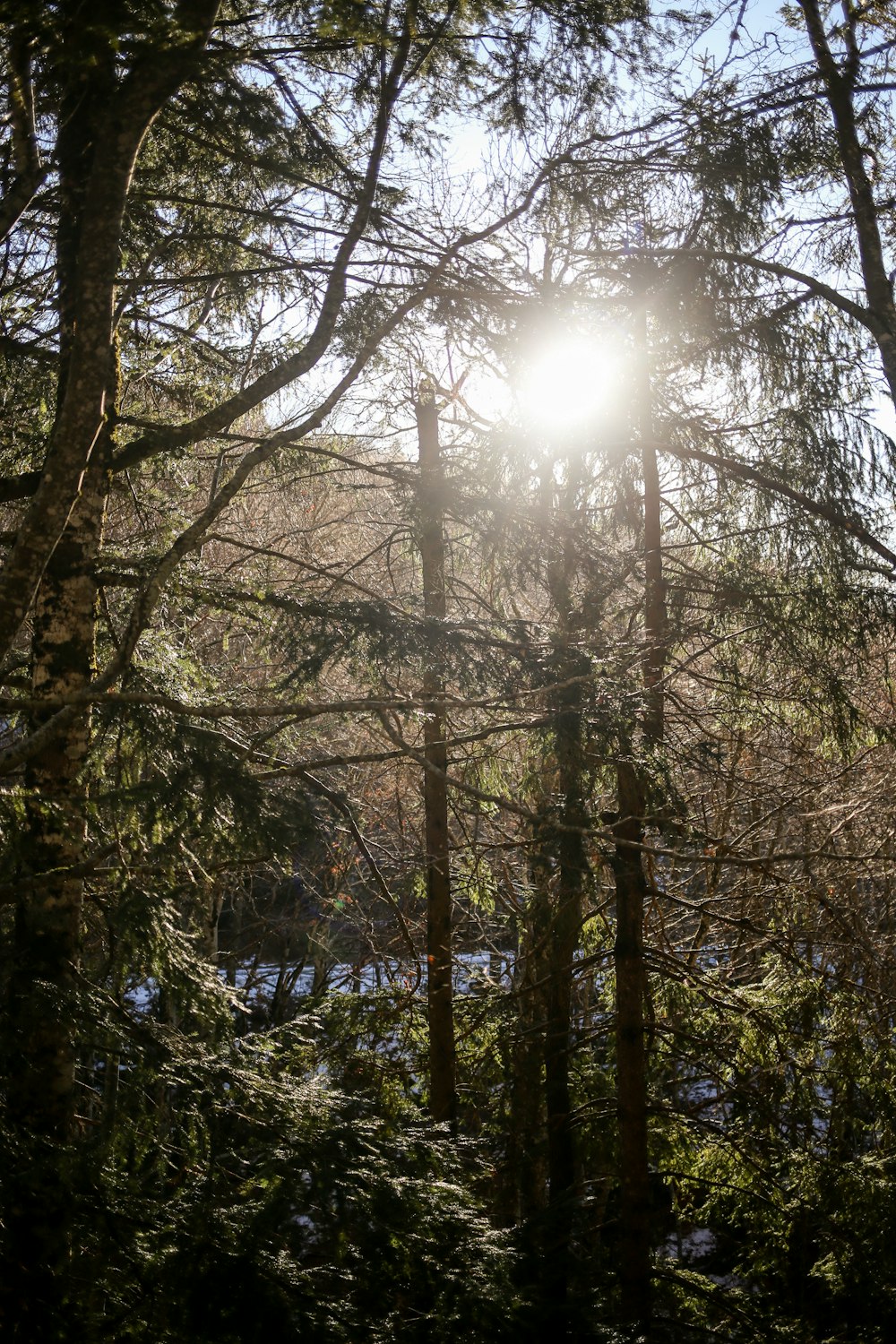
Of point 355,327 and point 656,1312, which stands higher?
point 355,327

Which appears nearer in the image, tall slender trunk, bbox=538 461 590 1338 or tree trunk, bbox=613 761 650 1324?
tall slender trunk, bbox=538 461 590 1338

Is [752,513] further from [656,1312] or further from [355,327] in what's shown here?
[656,1312]

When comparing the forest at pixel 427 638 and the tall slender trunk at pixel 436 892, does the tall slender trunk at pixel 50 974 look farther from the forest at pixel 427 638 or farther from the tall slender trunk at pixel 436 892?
the tall slender trunk at pixel 436 892

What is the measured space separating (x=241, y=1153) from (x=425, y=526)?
3562 mm

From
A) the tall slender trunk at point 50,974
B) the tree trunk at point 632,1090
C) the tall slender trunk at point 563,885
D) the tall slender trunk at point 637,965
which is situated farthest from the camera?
the tree trunk at point 632,1090

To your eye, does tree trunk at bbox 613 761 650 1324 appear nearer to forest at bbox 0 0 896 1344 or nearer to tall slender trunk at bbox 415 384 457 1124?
forest at bbox 0 0 896 1344

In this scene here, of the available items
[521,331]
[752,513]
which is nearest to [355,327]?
[521,331]

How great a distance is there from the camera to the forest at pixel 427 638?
3.81m

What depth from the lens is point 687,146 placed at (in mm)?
6406

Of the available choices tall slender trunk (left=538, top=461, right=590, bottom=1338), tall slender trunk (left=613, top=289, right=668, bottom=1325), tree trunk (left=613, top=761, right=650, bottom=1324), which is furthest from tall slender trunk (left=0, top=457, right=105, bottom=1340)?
tree trunk (left=613, top=761, right=650, bottom=1324)

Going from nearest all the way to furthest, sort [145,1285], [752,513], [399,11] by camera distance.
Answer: [145,1285]
[399,11]
[752,513]

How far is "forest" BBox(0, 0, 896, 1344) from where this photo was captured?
3.81m

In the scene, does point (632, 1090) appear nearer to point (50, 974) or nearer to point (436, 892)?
point (436, 892)

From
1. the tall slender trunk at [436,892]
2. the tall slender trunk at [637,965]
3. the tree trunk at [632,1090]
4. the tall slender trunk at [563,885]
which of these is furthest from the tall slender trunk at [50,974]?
the tree trunk at [632,1090]
